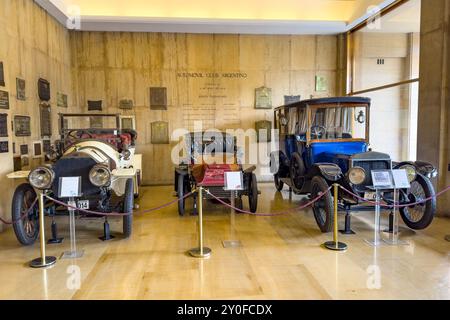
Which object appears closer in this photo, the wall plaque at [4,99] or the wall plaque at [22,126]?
the wall plaque at [4,99]

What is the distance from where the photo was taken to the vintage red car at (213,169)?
19.5ft

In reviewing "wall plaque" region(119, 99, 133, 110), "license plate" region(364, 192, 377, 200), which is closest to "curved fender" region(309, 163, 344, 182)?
"license plate" region(364, 192, 377, 200)

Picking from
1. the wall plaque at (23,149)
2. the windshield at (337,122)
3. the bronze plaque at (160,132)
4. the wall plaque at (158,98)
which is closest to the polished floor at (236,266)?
the wall plaque at (23,149)

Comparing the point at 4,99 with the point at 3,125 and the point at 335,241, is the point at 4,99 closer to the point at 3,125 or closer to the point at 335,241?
the point at 3,125

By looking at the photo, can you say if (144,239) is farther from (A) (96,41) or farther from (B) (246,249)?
(A) (96,41)

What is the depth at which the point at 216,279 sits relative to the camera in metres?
3.54

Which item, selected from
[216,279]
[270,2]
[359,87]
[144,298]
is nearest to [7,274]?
[144,298]

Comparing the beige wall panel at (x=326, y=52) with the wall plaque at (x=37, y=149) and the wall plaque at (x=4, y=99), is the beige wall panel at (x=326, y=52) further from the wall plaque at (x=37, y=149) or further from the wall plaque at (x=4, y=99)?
the wall plaque at (x=4, y=99)

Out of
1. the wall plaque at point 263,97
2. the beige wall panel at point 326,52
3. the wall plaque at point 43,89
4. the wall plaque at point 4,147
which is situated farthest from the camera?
the beige wall panel at point 326,52

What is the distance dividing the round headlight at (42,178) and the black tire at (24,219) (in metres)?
0.35

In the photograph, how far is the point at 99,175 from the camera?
465 centimetres

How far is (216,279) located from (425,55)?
5.56m

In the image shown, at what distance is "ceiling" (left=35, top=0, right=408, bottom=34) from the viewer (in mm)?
8336

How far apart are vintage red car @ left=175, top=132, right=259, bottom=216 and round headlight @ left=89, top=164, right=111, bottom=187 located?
121cm
